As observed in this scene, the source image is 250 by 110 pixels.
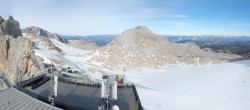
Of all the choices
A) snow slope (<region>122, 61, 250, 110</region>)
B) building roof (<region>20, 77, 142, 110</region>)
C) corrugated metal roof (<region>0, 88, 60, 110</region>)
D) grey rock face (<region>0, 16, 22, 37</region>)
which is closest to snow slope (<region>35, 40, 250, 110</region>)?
snow slope (<region>122, 61, 250, 110</region>)

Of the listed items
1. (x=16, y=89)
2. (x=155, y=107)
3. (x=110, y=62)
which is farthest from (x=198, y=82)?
(x=16, y=89)

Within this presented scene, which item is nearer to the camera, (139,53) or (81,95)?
(81,95)

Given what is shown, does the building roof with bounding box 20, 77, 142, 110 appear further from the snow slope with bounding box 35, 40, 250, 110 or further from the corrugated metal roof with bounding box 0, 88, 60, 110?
the snow slope with bounding box 35, 40, 250, 110

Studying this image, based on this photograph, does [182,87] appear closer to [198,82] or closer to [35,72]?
[198,82]

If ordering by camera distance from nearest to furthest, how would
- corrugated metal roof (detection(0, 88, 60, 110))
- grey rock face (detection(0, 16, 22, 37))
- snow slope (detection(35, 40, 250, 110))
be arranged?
corrugated metal roof (detection(0, 88, 60, 110)) < snow slope (detection(35, 40, 250, 110)) < grey rock face (detection(0, 16, 22, 37))

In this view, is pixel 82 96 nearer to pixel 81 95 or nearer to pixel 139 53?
pixel 81 95

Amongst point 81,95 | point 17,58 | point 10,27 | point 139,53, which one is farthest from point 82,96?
point 139,53

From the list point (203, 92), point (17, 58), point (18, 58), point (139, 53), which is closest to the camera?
point (18, 58)
